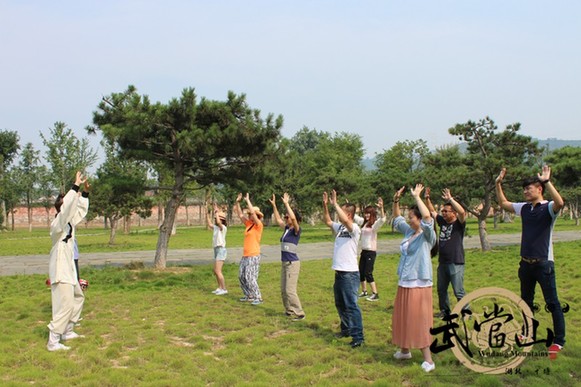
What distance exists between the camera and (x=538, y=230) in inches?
209

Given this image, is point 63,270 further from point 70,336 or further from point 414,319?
point 414,319

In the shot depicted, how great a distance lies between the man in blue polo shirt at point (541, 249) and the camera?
5.23m

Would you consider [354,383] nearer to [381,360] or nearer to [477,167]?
[381,360]

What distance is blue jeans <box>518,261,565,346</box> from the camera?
5.24 metres

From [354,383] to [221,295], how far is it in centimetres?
547

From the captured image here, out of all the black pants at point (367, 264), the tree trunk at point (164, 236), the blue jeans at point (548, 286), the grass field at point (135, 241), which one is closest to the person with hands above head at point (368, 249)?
the black pants at point (367, 264)

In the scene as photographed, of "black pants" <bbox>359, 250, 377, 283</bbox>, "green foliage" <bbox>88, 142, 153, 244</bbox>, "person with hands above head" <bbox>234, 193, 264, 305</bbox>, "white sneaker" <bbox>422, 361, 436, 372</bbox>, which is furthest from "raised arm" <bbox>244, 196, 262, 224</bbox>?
"green foliage" <bbox>88, 142, 153, 244</bbox>

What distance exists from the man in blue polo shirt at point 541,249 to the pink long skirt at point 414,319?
1199 mm

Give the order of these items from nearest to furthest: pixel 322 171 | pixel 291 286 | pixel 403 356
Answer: pixel 403 356
pixel 291 286
pixel 322 171

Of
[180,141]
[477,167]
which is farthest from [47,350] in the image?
[477,167]

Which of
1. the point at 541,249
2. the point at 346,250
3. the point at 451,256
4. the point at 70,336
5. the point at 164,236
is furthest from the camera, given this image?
the point at 164,236

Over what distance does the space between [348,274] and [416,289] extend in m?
1.21

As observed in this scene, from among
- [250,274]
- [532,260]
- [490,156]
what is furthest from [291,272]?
[490,156]

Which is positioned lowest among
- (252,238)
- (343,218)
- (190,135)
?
(252,238)
